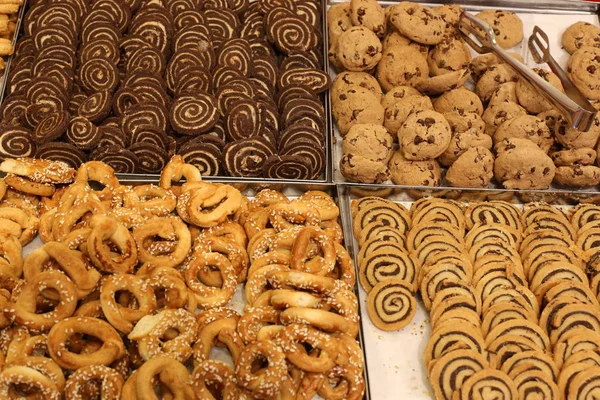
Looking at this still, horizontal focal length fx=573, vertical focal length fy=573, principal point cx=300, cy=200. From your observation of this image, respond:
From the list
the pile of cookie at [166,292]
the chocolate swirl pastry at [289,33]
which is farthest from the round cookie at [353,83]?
the pile of cookie at [166,292]

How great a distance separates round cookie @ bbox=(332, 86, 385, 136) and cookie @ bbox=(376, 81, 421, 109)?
2.5 inches

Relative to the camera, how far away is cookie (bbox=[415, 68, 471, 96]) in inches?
135

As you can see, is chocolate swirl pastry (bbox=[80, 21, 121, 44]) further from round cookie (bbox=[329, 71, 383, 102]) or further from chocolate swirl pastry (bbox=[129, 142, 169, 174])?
round cookie (bbox=[329, 71, 383, 102])

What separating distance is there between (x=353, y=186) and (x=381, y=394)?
113cm

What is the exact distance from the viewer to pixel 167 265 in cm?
257

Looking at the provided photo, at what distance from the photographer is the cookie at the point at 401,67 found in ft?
11.7

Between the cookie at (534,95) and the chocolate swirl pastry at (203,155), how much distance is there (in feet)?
5.99

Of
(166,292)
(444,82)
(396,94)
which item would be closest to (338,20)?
(396,94)

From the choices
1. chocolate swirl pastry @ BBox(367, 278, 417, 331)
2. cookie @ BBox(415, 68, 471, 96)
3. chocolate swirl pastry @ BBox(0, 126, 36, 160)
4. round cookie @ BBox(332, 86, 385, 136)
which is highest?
cookie @ BBox(415, 68, 471, 96)

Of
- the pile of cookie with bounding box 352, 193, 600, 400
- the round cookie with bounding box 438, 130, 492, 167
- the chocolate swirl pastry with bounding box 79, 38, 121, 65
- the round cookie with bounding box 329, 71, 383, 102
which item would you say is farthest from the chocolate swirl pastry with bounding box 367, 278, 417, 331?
the chocolate swirl pastry with bounding box 79, 38, 121, 65

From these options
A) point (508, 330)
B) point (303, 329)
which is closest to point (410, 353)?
point (508, 330)

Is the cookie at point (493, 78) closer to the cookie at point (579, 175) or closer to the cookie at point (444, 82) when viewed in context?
the cookie at point (444, 82)

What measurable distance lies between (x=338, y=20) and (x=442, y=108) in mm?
960

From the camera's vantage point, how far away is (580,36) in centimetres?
385
